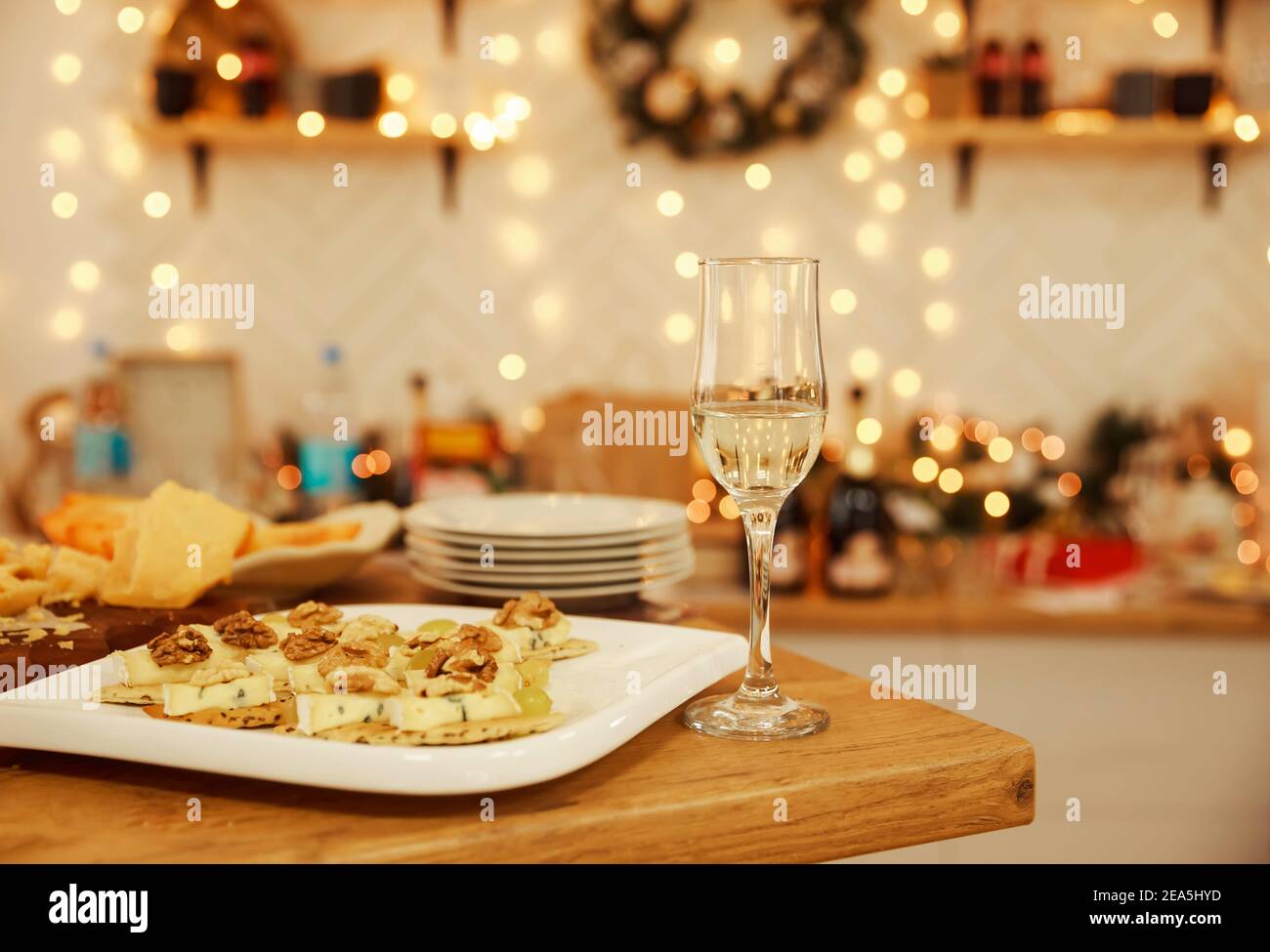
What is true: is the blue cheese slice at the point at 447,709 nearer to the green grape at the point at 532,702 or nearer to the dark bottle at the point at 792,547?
the green grape at the point at 532,702

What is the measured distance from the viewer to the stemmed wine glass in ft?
2.40

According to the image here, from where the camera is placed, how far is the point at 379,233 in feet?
8.94

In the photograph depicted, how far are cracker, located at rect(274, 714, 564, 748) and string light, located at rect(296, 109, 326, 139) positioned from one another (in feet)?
7.12

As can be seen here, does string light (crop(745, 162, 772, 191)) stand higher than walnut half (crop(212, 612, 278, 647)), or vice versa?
string light (crop(745, 162, 772, 191))

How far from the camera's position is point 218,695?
2.05ft

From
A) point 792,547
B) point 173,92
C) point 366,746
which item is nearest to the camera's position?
point 366,746

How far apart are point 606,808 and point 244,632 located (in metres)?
0.26

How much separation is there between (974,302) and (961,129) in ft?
1.29

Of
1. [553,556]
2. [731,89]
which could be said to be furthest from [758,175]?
[553,556]

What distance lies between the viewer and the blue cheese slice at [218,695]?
2.02ft

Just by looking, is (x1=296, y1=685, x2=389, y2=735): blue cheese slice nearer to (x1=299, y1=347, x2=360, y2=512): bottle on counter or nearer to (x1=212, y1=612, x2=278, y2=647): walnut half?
(x1=212, y1=612, x2=278, y2=647): walnut half

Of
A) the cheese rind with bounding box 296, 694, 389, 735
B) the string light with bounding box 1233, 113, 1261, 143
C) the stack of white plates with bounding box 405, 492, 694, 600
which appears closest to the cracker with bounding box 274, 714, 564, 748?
the cheese rind with bounding box 296, 694, 389, 735

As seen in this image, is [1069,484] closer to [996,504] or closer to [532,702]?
[996,504]
